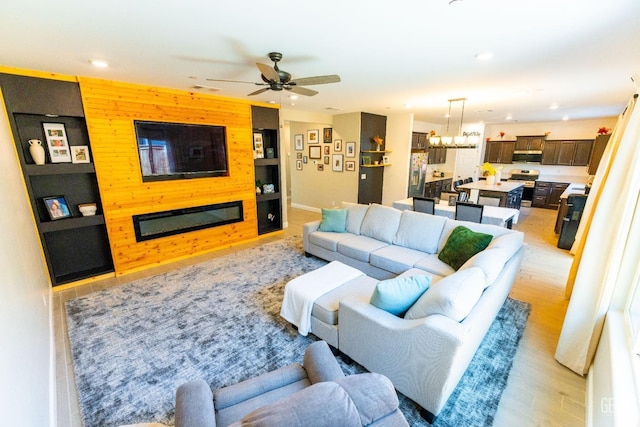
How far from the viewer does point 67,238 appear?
11.8 ft

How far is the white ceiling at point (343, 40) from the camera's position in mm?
1687

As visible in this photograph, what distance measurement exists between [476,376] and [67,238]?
5009mm

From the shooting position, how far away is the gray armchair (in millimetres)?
904

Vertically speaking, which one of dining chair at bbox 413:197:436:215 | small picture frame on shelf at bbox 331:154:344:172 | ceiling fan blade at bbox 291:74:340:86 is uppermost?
ceiling fan blade at bbox 291:74:340:86

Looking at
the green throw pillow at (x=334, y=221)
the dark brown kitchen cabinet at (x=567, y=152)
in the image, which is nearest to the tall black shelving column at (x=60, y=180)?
the green throw pillow at (x=334, y=221)

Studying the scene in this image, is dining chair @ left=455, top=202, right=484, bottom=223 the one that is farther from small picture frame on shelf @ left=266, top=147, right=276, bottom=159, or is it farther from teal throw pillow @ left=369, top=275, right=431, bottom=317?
small picture frame on shelf @ left=266, top=147, right=276, bottom=159

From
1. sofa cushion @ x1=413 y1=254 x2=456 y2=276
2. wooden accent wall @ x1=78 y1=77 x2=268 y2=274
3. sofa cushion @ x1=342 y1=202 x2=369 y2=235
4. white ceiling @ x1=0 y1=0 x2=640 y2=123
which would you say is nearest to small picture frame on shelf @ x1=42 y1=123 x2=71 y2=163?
wooden accent wall @ x1=78 y1=77 x2=268 y2=274

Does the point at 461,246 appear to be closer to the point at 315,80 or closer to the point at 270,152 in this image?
the point at 315,80

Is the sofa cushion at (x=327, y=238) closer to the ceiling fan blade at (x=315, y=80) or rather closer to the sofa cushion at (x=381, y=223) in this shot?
the sofa cushion at (x=381, y=223)

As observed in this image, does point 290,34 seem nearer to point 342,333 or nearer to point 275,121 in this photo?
point 342,333

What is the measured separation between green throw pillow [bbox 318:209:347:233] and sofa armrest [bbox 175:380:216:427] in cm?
309

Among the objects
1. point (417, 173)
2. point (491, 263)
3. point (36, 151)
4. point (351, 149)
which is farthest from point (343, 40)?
point (417, 173)

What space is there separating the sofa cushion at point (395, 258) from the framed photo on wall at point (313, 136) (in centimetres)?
445

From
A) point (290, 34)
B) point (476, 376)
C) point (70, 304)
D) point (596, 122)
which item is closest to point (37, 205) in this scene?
point (70, 304)
